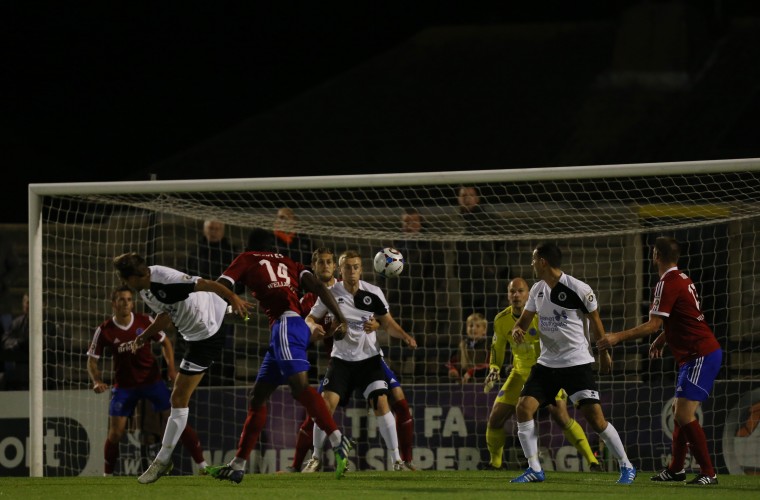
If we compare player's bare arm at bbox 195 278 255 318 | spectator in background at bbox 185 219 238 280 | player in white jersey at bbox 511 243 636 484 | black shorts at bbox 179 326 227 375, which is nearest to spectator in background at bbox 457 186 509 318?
spectator in background at bbox 185 219 238 280

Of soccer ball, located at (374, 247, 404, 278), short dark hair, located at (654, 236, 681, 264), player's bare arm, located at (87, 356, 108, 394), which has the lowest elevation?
player's bare arm, located at (87, 356, 108, 394)

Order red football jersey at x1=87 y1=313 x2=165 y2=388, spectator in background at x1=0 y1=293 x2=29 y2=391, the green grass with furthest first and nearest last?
spectator in background at x1=0 y1=293 x2=29 y2=391, red football jersey at x1=87 y1=313 x2=165 y2=388, the green grass

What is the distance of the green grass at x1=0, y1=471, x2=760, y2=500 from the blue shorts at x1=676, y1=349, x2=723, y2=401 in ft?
2.21

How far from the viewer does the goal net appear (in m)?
12.0

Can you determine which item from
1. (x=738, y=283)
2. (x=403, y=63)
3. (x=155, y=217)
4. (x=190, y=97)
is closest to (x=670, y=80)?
(x=403, y=63)

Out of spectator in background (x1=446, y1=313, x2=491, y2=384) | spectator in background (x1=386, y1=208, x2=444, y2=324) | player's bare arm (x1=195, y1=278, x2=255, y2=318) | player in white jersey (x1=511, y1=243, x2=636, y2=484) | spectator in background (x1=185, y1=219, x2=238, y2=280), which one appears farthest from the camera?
spectator in background (x1=386, y1=208, x2=444, y2=324)

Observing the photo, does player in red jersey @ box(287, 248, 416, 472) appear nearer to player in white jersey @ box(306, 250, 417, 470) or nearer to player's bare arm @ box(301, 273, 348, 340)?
player in white jersey @ box(306, 250, 417, 470)

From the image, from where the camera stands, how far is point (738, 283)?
13.1 m

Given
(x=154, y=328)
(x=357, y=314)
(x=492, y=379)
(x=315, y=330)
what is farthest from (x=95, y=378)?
(x=492, y=379)

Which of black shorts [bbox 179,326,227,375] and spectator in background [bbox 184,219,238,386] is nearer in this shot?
black shorts [bbox 179,326,227,375]

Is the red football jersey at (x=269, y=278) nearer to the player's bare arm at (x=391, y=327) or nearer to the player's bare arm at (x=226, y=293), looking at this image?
the player's bare arm at (x=226, y=293)

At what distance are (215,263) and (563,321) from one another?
4.85 m

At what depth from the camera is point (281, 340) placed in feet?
32.2

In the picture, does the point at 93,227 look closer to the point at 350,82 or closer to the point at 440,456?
the point at 440,456
